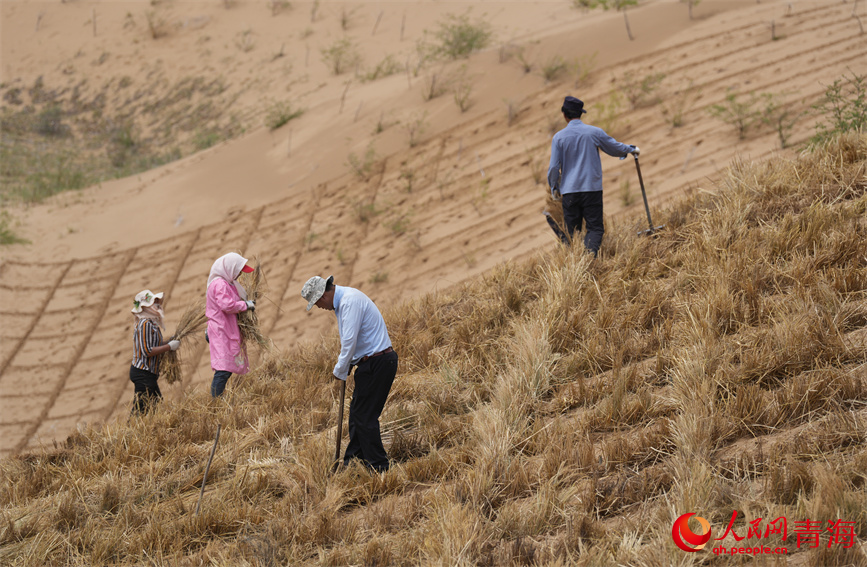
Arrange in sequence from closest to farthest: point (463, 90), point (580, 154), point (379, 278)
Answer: point (580, 154) < point (379, 278) < point (463, 90)

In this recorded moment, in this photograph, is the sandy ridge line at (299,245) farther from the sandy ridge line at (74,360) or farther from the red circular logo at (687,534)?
the red circular logo at (687,534)

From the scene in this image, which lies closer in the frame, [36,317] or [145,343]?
[145,343]

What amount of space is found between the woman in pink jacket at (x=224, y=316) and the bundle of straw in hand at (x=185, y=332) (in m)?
0.50

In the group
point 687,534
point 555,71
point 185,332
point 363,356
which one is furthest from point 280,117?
point 687,534

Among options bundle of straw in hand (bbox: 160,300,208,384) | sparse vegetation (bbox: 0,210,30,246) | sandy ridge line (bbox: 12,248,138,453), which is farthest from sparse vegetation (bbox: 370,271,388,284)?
sparse vegetation (bbox: 0,210,30,246)

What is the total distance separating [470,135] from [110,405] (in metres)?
7.01

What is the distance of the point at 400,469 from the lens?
15.0 ft

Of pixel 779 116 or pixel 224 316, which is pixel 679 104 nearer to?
pixel 779 116

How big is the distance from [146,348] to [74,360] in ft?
14.9

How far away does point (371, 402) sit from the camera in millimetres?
4625

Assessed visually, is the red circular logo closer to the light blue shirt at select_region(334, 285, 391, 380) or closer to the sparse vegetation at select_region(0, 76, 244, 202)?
the light blue shirt at select_region(334, 285, 391, 380)

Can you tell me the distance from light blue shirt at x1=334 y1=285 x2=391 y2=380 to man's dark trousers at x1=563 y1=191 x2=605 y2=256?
2776mm

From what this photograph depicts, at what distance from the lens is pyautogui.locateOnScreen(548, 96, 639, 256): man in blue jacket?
21.4 ft

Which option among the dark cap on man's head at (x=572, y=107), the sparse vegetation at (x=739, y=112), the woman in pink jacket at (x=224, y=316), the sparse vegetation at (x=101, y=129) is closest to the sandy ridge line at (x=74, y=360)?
the woman in pink jacket at (x=224, y=316)
